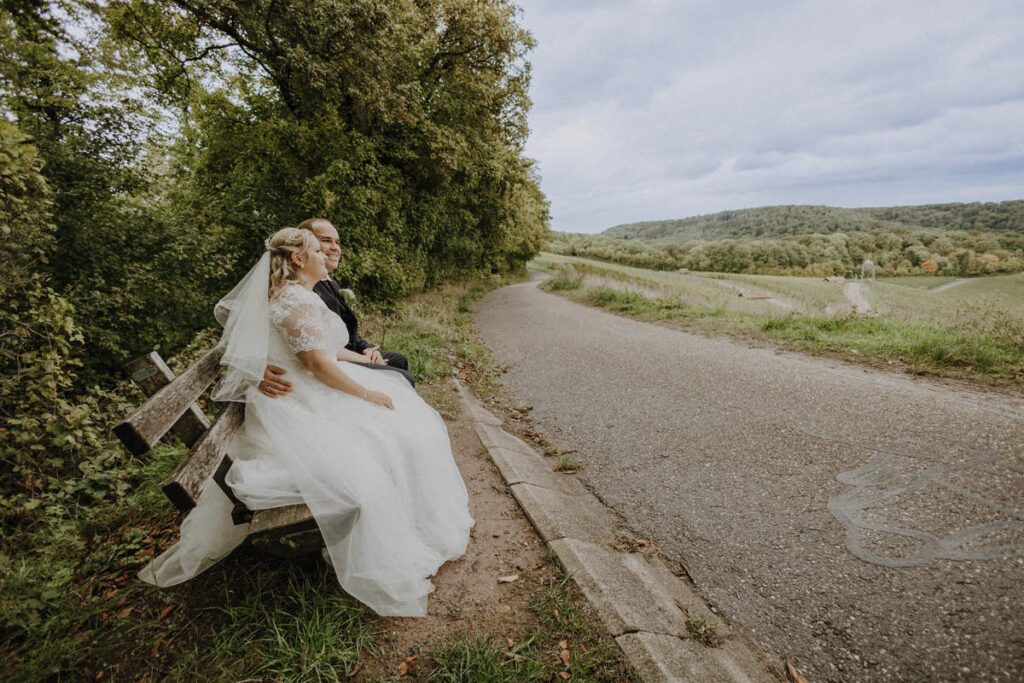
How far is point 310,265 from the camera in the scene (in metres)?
2.92

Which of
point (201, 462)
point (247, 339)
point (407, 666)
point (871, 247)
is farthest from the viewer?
point (871, 247)

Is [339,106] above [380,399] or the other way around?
above

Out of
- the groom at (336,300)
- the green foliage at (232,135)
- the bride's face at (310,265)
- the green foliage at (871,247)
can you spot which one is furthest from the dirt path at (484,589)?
the green foliage at (871,247)

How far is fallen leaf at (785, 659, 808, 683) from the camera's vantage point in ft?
6.34

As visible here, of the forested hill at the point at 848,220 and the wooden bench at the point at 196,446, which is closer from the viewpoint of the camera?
the wooden bench at the point at 196,446

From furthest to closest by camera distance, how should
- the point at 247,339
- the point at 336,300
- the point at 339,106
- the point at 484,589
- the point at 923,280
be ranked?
the point at 923,280 → the point at 339,106 → the point at 336,300 → the point at 247,339 → the point at 484,589

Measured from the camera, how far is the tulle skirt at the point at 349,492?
7.20ft

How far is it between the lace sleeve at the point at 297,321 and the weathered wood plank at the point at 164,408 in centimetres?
61

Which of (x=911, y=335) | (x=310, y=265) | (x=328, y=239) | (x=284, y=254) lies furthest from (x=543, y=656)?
(x=911, y=335)

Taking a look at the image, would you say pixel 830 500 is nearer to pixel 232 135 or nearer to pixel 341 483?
pixel 341 483

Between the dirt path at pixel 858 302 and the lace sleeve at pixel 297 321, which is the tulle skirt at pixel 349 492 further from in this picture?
the dirt path at pixel 858 302

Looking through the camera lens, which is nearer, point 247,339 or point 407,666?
point 407,666

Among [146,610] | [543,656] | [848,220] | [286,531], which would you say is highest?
[848,220]

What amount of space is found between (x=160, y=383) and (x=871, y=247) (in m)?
82.1
